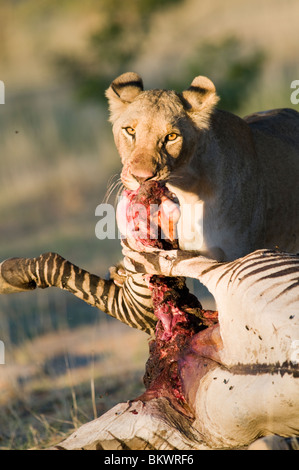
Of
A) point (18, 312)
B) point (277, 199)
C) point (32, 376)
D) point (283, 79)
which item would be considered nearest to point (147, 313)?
point (277, 199)

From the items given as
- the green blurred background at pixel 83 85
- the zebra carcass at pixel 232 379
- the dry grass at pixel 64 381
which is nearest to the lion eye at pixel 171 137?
the dry grass at pixel 64 381

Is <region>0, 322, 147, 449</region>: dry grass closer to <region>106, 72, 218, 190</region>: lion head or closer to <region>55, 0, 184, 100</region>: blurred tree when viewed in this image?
<region>106, 72, 218, 190</region>: lion head

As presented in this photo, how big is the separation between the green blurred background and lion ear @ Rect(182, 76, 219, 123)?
3.15m

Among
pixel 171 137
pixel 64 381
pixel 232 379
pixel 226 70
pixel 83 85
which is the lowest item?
pixel 64 381

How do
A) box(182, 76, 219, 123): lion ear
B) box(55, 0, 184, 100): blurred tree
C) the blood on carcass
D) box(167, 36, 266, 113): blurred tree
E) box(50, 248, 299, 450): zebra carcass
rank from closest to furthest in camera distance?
1. box(50, 248, 299, 450): zebra carcass
2. the blood on carcass
3. box(182, 76, 219, 123): lion ear
4. box(167, 36, 266, 113): blurred tree
5. box(55, 0, 184, 100): blurred tree

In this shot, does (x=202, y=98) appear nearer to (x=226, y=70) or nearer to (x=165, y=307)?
(x=165, y=307)

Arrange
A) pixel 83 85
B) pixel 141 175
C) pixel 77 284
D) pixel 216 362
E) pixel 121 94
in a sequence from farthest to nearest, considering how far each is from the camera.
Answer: pixel 83 85 → pixel 121 94 → pixel 141 175 → pixel 77 284 → pixel 216 362

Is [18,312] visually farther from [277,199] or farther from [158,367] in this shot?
[158,367]

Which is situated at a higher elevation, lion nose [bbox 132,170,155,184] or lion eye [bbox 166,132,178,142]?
lion eye [bbox 166,132,178,142]

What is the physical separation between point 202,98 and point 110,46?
27.7 feet

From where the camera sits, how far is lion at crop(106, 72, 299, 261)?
4.78m

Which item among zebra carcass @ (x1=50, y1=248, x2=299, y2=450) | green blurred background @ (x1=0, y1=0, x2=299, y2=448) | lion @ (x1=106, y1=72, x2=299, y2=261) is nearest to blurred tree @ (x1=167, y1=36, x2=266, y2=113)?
green blurred background @ (x1=0, y1=0, x2=299, y2=448)

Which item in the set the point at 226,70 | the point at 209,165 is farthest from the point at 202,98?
the point at 226,70

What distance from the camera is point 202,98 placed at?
5195mm
